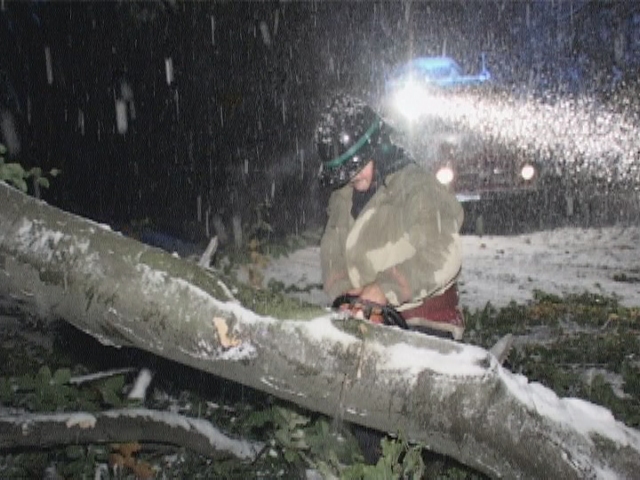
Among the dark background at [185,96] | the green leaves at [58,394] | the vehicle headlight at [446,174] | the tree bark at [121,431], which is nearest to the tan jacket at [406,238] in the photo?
the tree bark at [121,431]

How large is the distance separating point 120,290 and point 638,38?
64.6 feet

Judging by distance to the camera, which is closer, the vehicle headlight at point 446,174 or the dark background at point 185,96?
the vehicle headlight at point 446,174

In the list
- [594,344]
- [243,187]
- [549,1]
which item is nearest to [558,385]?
[594,344]

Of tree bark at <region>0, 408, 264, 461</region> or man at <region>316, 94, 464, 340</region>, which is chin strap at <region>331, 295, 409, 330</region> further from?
tree bark at <region>0, 408, 264, 461</region>

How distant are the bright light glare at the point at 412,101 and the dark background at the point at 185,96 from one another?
3046 millimetres

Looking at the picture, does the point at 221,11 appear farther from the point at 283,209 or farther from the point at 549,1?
the point at 549,1

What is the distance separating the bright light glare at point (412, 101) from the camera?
33.9 ft

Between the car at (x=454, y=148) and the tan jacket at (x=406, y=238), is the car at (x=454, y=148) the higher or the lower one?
the higher one

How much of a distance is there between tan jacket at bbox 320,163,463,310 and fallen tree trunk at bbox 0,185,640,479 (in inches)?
40.7

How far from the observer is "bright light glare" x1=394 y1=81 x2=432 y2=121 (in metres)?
10.3

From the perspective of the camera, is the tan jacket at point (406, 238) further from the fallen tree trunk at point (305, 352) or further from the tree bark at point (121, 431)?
the tree bark at point (121, 431)

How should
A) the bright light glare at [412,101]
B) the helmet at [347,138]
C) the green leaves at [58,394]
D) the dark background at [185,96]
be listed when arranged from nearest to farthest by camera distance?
the helmet at [347,138] → the green leaves at [58,394] → the bright light glare at [412,101] → the dark background at [185,96]

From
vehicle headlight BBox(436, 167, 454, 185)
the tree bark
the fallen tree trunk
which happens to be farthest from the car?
the fallen tree trunk

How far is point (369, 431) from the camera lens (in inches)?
116
